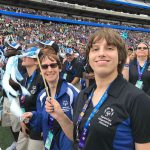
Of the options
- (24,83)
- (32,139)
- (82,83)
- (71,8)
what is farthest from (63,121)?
(71,8)

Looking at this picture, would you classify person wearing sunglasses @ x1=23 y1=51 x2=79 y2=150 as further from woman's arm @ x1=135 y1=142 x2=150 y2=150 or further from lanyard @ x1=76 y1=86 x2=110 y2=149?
woman's arm @ x1=135 y1=142 x2=150 y2=150

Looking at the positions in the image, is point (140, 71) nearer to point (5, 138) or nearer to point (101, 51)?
point (5, 138)

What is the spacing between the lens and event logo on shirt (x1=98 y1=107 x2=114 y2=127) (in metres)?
2.05

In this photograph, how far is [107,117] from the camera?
6.78 feet

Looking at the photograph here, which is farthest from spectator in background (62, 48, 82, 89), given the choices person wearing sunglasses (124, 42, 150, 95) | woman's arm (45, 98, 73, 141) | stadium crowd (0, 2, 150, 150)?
woman's arm (45, 98, 73, 141)

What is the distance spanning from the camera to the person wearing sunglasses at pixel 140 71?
18.7 feet

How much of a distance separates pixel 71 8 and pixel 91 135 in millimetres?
44524

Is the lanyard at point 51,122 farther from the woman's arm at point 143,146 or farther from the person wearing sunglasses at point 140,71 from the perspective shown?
the person wearing sunglasses at point 140,71

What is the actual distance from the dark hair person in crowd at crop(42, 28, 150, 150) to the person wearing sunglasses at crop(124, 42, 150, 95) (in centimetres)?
339

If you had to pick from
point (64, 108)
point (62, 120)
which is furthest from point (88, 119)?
point (64, 108)

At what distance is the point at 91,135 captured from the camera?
2.13 meters

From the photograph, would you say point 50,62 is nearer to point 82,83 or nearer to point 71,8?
point 82,83

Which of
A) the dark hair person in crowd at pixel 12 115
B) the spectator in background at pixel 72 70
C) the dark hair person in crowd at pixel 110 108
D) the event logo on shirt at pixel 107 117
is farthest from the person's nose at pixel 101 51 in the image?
the spectator in background at pixel 72 70

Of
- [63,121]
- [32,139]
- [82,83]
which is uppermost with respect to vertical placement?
[63,121]
